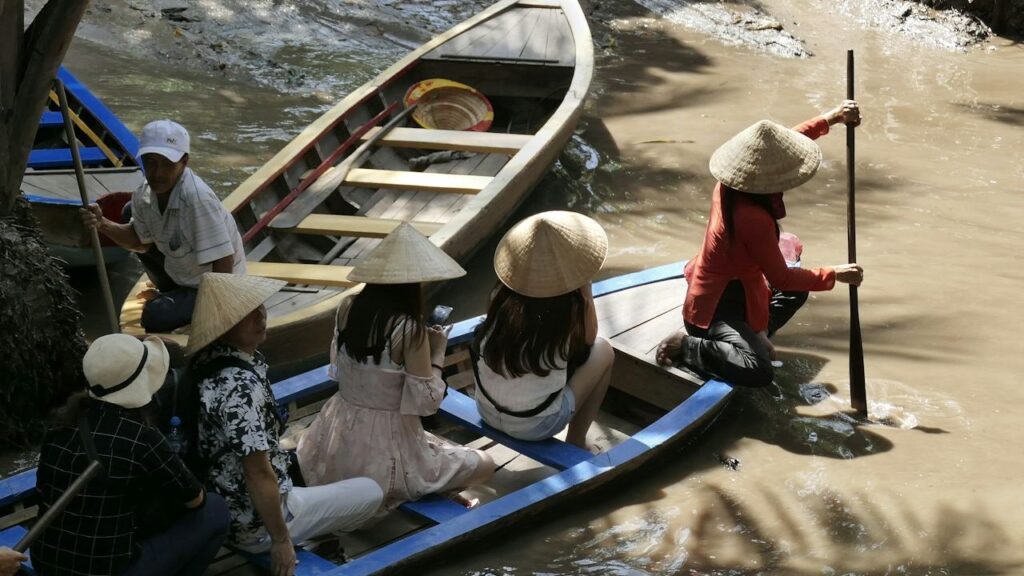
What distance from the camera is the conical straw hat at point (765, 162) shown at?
4.38 meters

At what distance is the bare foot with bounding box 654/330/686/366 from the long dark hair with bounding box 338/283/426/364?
1.55 m

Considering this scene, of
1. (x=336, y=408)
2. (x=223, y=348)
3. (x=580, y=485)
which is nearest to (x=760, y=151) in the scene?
(x=580, y=485)

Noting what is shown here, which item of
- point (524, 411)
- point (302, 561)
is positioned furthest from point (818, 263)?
point (302, 561)

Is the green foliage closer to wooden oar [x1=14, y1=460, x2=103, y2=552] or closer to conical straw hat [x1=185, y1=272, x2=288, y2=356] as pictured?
conical straw hat [x1=185, y1=272, x2=288, y2=356]

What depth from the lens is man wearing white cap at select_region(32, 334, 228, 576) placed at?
2807 mm

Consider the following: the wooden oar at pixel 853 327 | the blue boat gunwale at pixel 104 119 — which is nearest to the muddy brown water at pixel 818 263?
the wooden oar at pixel 853 327

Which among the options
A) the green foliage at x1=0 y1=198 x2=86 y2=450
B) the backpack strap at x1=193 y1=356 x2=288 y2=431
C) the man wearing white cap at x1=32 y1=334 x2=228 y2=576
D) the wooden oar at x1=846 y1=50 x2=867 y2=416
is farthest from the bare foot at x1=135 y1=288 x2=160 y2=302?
the wooden oar at x1=846 y1=50 x2=867 y2=416

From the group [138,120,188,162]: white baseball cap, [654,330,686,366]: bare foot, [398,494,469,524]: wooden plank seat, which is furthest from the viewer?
[654,330,686,366]: bare foot

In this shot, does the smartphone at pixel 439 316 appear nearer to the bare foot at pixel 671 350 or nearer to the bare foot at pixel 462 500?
the bare foot at pixel 462 500

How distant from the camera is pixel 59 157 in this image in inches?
252

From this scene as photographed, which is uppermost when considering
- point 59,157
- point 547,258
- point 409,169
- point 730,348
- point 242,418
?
point 547,258

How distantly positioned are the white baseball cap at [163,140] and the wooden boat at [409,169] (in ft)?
2.78

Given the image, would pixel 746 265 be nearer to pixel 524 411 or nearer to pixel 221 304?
pixel 524 411

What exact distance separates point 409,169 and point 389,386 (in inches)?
155
